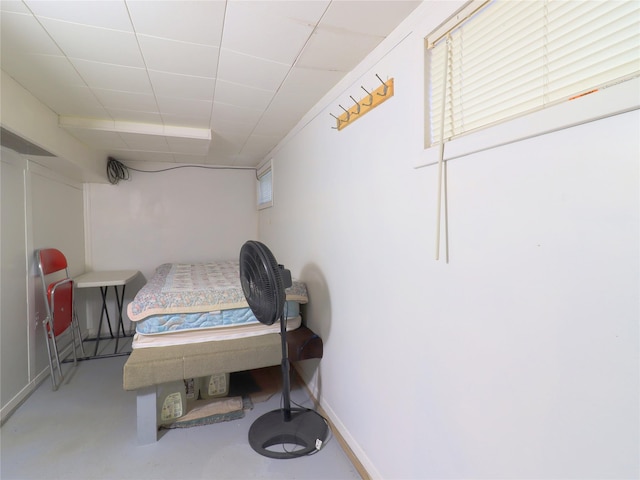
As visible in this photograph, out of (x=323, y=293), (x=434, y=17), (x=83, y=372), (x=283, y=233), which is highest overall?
(x=434, y=17)

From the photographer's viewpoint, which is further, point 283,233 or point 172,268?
point 172,268

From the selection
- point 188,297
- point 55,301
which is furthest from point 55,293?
point 188,297

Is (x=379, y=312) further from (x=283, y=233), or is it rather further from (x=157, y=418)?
(x=283, y=233)

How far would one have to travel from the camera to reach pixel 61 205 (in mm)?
2971

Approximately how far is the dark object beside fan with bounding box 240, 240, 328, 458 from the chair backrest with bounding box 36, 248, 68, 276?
71.2 inches

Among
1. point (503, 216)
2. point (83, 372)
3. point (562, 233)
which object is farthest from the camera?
point (83, 372)

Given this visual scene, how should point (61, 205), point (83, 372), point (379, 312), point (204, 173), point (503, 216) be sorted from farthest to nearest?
point (204, 173)
point (61, 205)
point (83, 372)
point (379, 312)
point (503, 216)

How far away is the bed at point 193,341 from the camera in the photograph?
176cm

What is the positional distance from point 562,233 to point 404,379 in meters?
0.88

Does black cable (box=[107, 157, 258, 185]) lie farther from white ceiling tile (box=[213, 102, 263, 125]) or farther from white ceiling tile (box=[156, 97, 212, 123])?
white ceiling tile (box=[213, 102, 263, 125])

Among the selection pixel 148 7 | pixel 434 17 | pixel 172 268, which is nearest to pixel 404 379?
pixel 434 17

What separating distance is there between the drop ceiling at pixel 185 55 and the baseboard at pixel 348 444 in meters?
2.11

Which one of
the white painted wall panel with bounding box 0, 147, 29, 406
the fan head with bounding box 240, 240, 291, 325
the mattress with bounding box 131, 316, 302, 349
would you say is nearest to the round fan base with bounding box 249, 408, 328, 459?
the mattress with bounding box 131, 316, 302, 349

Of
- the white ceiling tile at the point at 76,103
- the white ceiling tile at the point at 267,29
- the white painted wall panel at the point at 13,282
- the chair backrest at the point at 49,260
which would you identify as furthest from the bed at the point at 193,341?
the white ceiling tile at the point at 267,29
